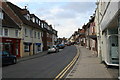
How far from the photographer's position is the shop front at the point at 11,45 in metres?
21.1

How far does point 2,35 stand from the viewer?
69.0 ft

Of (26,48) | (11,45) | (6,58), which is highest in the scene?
(11,45)

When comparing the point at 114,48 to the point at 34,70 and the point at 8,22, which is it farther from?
the point at 8,22

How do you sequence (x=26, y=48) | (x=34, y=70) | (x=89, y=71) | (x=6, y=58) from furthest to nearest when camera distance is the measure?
(x=26, y=48) < (x=6, y=58) < (x=34, y=70) < (x=89, y=71)

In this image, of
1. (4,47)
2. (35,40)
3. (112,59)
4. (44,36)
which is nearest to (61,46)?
(44,36)

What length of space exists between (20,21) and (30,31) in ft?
16.1

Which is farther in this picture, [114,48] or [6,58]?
[6,58]

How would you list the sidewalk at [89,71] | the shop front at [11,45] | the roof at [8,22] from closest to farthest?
the sidewalk at [89,71]
the shop front at [11,45]
the roof at [8,22]

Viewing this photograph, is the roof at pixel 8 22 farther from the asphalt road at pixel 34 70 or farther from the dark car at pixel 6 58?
the asphalt road at pixel 34 70

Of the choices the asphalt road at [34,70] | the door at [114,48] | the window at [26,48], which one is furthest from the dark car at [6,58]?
the window at [26,48]

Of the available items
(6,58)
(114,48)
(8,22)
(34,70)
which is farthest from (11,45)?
(114,48)

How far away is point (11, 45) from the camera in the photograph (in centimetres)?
2317

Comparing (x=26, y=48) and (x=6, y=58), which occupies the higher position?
(x=26, y=48)

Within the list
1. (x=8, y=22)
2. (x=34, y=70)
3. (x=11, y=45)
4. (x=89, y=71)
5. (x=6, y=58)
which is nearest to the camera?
(x=89, y=71)
